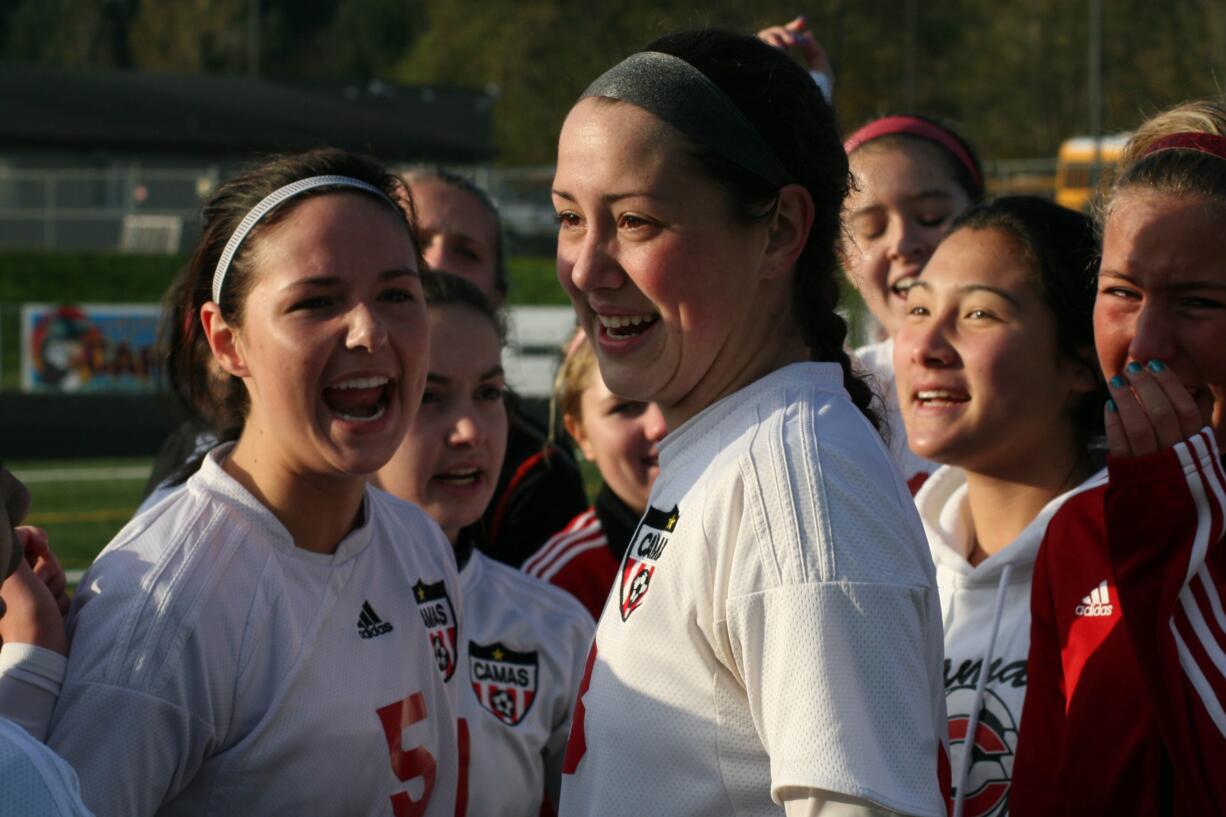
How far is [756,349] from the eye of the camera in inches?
90.4

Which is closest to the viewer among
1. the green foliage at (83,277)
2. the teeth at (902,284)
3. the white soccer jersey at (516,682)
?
the white soccer jersey at (516,682)

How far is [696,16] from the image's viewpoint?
8.57 ft

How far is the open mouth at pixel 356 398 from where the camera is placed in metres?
2.86

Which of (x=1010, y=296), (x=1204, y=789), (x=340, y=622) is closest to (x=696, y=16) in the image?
(x=1010, y=296)

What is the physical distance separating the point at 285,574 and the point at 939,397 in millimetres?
1466

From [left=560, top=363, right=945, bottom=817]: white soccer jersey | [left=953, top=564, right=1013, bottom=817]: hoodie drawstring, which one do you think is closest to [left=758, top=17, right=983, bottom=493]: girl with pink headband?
[left=953, top=564, right=1013, bottom=817]: hoodie drawstring

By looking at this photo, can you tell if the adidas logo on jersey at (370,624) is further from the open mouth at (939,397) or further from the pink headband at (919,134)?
the pink headband at (919,134)

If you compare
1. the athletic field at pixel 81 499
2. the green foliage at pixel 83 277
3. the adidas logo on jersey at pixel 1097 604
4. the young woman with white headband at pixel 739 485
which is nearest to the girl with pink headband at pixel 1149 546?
the adidas logo on jersey at pixel 1097 604

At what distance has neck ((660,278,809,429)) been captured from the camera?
7.47 ft

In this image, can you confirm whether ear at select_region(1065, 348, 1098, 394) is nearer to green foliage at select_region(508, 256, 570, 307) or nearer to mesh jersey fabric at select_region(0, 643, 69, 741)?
mesh jersey fabric at select_region(0, 643, 69, 741)

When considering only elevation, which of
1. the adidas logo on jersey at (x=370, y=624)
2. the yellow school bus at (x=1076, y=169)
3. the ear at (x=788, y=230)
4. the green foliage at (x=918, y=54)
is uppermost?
the green foliage at (x=918, y=54)

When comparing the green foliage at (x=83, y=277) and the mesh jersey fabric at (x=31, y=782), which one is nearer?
the mesh jersey fabric at (x=31, y=782)

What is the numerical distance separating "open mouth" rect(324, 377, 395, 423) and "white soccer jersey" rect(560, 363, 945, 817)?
0.83m

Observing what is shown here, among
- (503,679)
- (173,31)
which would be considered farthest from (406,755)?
(173,31)
